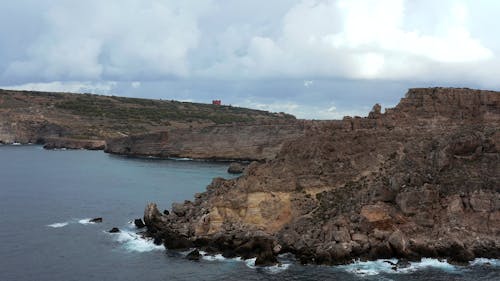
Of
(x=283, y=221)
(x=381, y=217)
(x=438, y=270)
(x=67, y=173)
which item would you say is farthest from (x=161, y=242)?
(x=67, y=173)

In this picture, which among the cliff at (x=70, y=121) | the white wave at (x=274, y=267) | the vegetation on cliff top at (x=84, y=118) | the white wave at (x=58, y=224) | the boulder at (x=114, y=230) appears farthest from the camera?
the vegetation on cliff top at (x=84, y=118)

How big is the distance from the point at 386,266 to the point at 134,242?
2072 cm

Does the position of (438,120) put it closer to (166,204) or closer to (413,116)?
(413,116)

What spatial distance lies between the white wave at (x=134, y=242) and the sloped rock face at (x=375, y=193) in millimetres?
1237

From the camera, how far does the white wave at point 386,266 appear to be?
38.8m

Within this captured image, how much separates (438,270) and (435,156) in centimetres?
1077

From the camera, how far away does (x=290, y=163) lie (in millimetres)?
50219

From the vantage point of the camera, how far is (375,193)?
45031 mm

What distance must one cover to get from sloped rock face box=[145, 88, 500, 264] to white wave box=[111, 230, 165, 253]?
1.24 meters

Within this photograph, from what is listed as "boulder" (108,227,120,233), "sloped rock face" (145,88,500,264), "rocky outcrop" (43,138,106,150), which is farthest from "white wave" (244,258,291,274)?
"rocky outcrop" (43,138,106,150)

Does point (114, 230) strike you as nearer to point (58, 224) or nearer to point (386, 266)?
point (58, 224)

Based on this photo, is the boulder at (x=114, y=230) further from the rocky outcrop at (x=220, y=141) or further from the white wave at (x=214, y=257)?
the rocky outcrop at (x=220, y=141)

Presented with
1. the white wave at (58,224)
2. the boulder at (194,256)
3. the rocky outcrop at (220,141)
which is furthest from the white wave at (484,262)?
the rocky outcrop at (220,141)

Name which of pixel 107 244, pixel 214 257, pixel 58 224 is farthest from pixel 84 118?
pixel 214 257
